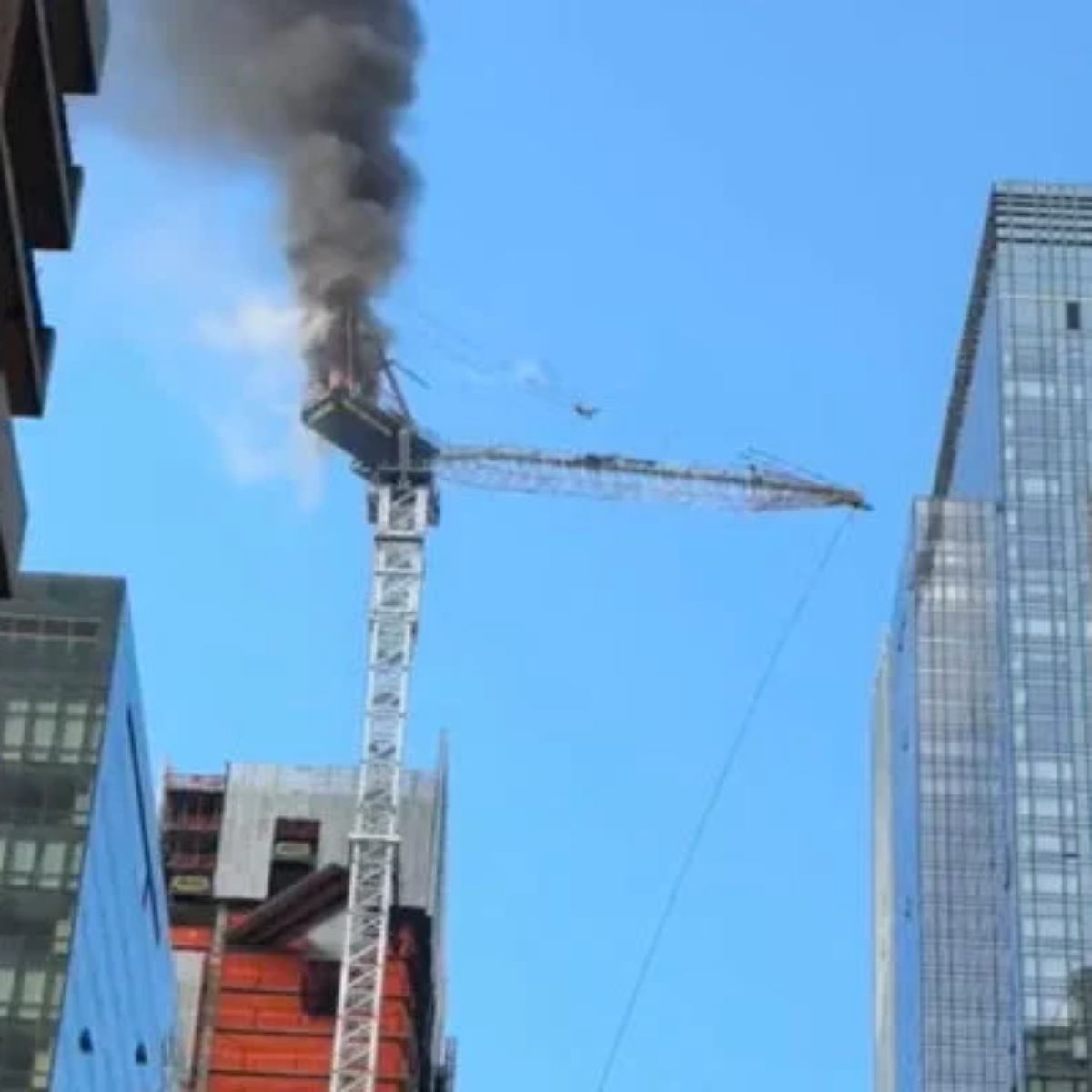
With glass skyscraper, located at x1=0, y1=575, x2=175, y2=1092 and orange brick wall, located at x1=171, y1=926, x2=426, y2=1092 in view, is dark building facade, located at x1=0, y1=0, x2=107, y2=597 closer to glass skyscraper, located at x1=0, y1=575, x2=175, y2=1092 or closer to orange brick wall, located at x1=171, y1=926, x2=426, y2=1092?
glass skyscraper, located at x1=0, y1=575, x2=175, y2=1092

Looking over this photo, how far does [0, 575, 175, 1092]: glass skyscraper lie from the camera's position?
297 ft

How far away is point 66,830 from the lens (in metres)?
93.8

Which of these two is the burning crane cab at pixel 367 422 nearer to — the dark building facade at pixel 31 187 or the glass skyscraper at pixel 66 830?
the glass skyscraper at pixel 66 830

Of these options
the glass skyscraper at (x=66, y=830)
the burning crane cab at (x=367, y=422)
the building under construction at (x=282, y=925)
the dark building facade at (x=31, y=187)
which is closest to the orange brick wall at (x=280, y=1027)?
the building under construction at (x=282, y=925)

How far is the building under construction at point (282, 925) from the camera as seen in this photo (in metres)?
182

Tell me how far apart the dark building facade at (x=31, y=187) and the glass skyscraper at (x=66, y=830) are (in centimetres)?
4992

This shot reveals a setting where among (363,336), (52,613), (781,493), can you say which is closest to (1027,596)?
(781,493)

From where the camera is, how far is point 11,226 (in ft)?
129

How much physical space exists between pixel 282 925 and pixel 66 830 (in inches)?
3690

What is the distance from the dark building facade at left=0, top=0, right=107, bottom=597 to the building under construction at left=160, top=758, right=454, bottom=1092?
441ft

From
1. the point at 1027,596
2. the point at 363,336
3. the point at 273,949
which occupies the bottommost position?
the point at 273,949

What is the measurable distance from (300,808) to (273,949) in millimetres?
→ 11720

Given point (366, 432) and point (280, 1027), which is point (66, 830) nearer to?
point (366, 432)

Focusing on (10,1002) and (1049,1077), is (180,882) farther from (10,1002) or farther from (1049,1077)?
(10,1002)
